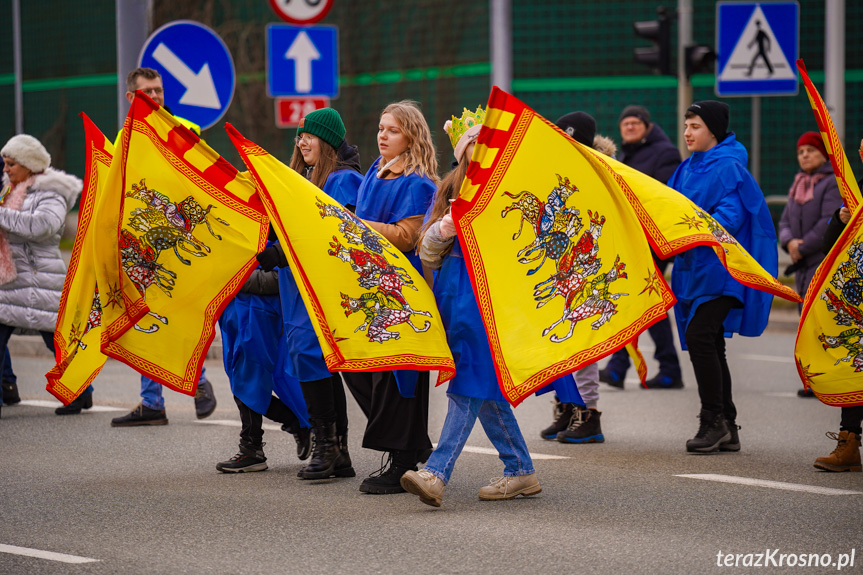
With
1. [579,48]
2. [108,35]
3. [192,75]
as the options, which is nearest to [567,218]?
[192,75]

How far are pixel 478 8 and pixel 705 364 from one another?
574 inches

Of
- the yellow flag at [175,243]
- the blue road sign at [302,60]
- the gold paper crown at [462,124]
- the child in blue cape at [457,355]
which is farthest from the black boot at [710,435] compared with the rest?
the blue road sign at [302,60]

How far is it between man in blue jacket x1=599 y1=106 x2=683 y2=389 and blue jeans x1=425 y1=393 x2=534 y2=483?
13.5 ft

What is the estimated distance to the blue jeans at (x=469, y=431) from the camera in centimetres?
594

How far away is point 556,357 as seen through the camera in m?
5.80

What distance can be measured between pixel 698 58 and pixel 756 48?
2.73 ft

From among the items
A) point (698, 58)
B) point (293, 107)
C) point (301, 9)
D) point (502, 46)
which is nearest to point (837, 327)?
point (293, 107)

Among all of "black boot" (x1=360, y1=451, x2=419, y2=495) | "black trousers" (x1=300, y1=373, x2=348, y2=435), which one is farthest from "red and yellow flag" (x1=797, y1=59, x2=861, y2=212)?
"black trousers" (x1=300, y1=373, x2=348, y2=435)

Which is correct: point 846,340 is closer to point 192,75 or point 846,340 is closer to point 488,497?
point 488,497

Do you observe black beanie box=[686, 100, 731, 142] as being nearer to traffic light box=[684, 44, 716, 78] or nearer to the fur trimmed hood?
the fur trimmed hood

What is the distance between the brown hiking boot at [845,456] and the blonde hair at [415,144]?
98.4 inches

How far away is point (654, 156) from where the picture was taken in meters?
10.1

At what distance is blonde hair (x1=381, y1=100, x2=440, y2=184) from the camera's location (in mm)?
6359

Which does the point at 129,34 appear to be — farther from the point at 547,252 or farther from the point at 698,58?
the point at 547,252
